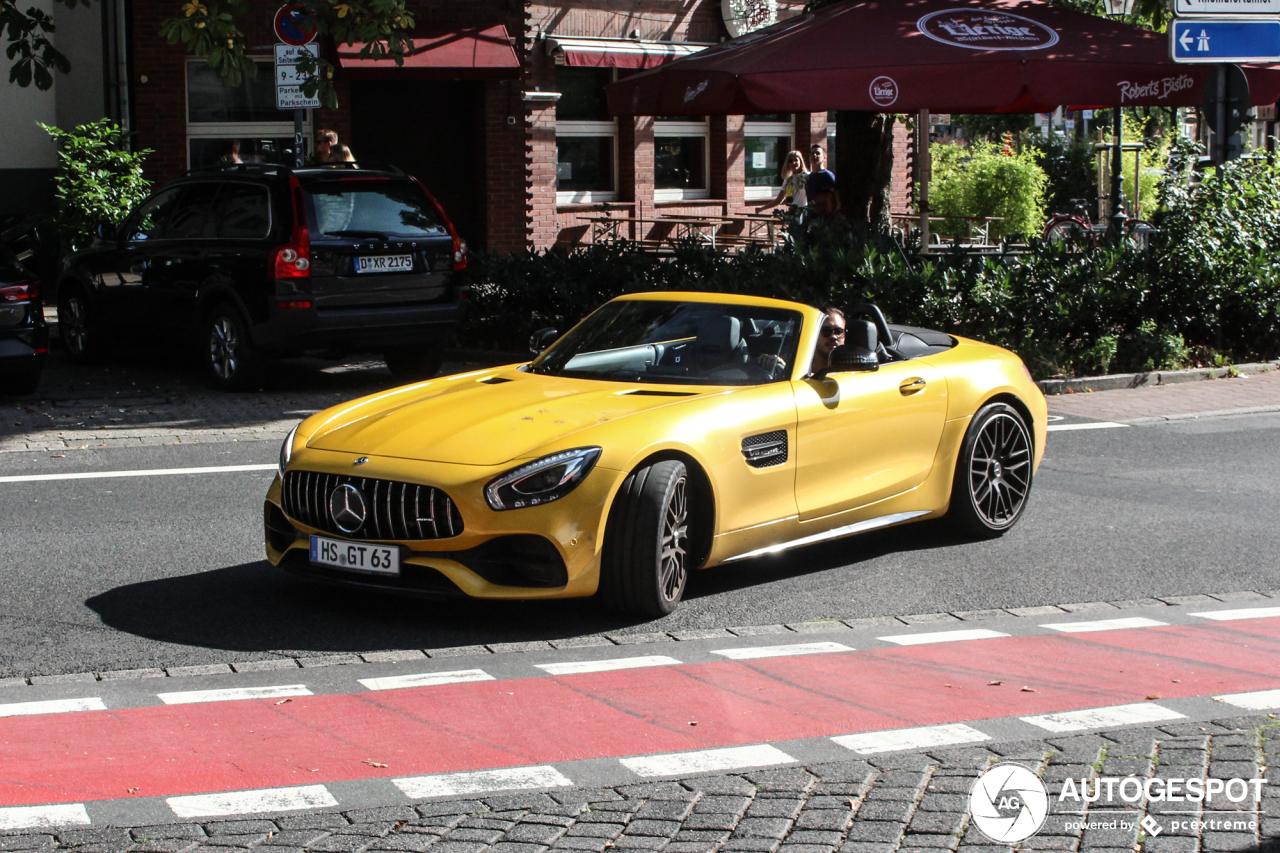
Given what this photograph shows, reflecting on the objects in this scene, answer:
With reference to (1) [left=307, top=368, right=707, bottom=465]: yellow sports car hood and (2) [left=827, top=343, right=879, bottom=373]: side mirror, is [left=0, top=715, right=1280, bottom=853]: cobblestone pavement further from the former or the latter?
(2) [left=827, top=343, right=879, bottom=373]: side mirror

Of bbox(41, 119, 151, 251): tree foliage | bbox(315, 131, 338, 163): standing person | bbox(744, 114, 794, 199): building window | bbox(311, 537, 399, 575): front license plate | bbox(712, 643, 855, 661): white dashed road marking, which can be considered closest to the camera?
bbox(712, 643, 855, 661): white dashed road marking

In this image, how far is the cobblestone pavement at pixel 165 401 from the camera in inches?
465

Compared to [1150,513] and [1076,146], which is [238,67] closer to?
[1150,513]

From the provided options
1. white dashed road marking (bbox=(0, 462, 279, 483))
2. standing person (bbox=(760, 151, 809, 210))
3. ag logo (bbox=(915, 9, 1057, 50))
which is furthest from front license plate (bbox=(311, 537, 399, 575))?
standing person (bbox=(760, 151, 809, 210))

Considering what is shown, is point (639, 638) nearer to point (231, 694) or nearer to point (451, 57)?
point (231, 694)

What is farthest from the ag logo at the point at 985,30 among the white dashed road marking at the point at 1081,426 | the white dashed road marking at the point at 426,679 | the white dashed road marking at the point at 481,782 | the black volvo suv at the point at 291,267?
the white dashed road marking at the point at 481,782

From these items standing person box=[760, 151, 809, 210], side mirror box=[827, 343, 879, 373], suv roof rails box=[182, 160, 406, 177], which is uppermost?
standing person box=[760, 151, 809, 210]

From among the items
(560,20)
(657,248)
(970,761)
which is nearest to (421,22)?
(560,20)

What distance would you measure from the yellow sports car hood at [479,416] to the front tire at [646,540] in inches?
13.6

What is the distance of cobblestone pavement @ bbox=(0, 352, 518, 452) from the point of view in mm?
11820

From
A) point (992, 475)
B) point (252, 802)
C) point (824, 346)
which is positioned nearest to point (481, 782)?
point (252, 802)

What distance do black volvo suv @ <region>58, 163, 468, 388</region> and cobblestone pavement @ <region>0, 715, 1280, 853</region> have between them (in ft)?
29.9

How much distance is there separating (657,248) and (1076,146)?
74.6 feet

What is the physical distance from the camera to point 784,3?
27.2 meters
